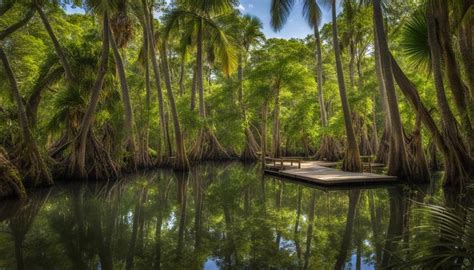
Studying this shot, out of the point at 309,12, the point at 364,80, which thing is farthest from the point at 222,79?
the point at 309,12

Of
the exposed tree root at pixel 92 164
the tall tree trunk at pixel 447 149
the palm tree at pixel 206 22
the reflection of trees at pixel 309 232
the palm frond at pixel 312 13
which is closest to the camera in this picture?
the reflection of trees at pixel 309 232

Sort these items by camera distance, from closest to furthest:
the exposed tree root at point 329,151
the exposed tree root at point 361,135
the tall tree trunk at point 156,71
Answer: the tall tree trunk at point 156,71 → the exposed tree root at point 329,151 → the exposed tree root at point 361,135

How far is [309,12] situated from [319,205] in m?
15.0

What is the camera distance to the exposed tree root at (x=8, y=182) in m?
8.70

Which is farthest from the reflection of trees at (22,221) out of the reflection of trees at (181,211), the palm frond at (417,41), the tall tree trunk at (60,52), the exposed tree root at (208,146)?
the exposed tree root at (208,146)

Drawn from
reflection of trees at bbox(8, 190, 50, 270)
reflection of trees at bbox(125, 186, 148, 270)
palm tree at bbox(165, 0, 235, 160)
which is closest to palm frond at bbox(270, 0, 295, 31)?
palm tree at bbox(165, 0, 235, 160)

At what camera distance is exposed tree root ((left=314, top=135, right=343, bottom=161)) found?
77.6 feet

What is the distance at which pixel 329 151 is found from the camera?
2388cm

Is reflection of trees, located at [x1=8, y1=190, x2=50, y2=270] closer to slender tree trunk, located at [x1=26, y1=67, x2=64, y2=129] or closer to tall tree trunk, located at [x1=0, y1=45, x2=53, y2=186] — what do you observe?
tall tree trunk, located at [x1=0, y1=45, x2=53, y2=186]

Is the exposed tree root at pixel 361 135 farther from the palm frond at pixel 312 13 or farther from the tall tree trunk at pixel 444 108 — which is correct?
the tall tree trunk at pixel 444 108

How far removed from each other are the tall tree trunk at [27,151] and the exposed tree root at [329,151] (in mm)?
17595

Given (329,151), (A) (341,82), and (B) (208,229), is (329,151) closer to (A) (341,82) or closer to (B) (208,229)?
A: (A) (341,82)

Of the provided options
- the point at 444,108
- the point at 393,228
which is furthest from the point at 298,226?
the point at 444,108

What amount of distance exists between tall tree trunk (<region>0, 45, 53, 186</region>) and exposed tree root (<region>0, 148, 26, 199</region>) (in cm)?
161
